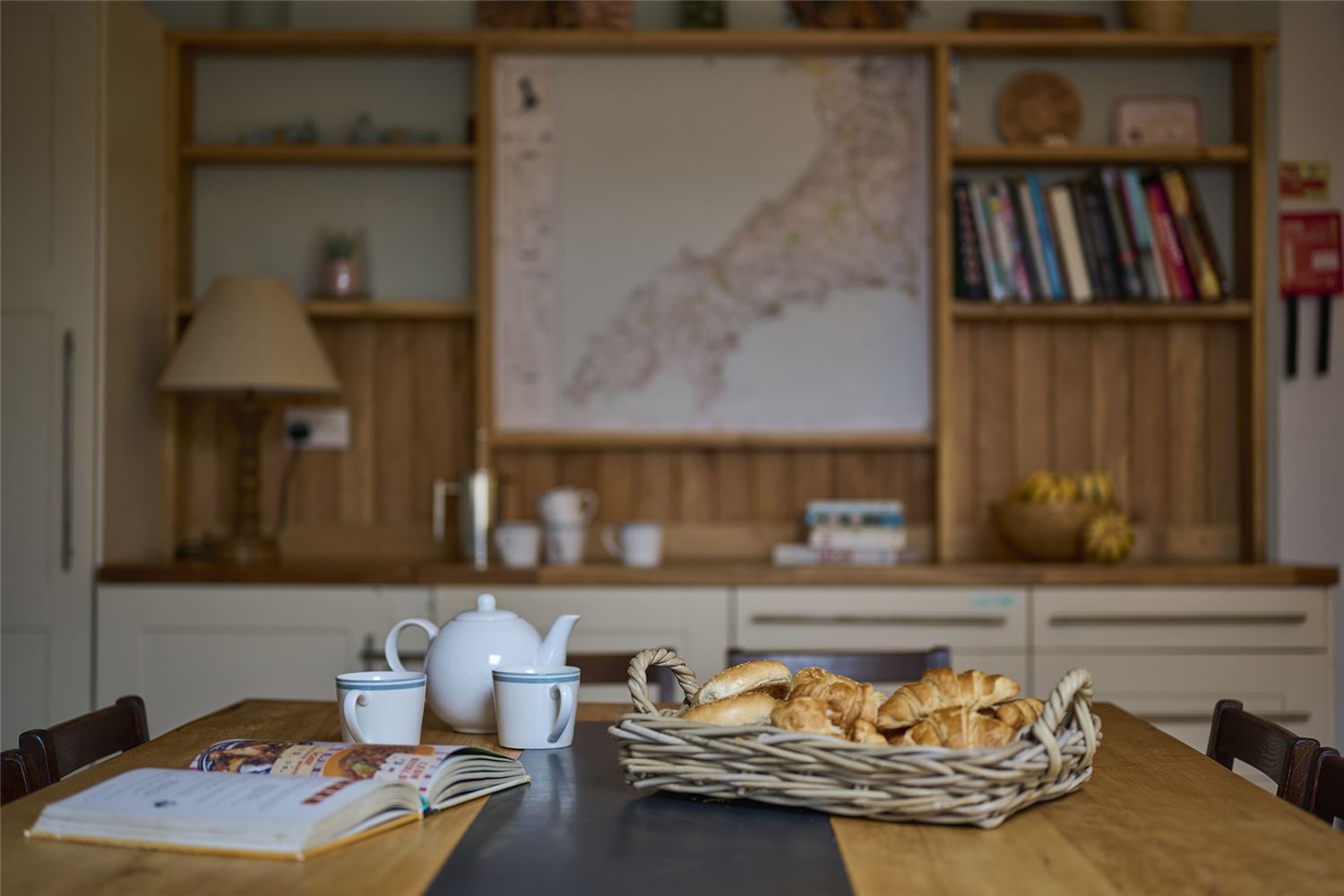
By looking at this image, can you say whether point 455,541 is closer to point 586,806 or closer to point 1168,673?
point 1168,673

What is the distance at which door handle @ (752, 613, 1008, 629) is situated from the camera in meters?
3.06

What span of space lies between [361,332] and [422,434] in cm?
34

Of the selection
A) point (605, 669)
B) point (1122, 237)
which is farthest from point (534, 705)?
point (1122, 237)

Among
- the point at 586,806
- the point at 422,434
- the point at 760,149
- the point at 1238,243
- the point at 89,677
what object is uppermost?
the point at 760,149

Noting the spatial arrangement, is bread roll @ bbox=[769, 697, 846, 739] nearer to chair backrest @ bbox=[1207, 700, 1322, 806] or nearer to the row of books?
chair backrest @ bbox=[1207, 700, 1322, 806]

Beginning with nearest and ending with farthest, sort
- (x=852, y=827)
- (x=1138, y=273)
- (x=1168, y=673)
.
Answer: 1. (x=852, y=827)
2. (x=1168, y=673)
3. (x=1138, y=273)

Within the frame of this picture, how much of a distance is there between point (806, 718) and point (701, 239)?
8.32 feet

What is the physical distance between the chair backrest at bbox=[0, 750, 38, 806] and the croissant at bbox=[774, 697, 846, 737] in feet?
2.62

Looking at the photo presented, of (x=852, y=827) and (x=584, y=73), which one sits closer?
(x=852, y=827)

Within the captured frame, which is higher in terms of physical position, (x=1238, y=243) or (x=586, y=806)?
(x=1238, y=243)

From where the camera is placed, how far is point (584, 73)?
353 centimetres

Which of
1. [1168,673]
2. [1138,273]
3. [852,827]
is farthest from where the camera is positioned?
[1138,273]

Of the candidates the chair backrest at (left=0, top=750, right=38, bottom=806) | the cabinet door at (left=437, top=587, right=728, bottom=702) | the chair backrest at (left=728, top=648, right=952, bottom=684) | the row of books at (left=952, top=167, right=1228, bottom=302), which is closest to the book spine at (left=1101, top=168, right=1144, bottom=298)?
the row of books at (left=952, top=167, right=1228, bottom=302)

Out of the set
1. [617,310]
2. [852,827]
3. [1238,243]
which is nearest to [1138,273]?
[1238,243]
